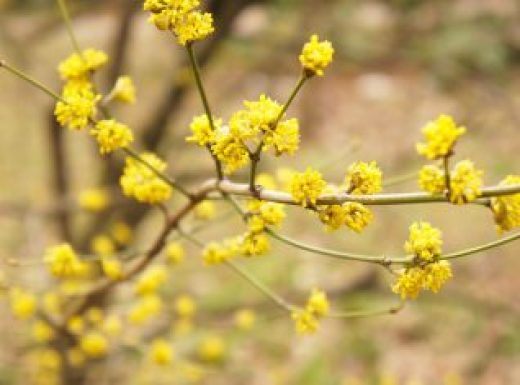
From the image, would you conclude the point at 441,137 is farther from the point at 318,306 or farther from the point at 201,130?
the point at 318,306

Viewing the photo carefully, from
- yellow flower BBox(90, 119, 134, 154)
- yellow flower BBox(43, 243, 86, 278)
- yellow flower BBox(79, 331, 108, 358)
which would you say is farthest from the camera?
yellow flower BBox(79, 331, 108, 358)

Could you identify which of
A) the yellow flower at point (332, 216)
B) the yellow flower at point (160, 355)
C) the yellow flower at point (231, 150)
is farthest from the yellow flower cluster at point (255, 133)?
the yellow flower at point (160, 355)

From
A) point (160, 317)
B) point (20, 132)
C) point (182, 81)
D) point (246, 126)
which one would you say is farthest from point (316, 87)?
point (246, 126)

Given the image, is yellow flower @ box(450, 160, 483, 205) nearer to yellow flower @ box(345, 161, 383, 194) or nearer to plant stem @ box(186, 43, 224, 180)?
yellow flower @ box(345, 161, 383, 194)

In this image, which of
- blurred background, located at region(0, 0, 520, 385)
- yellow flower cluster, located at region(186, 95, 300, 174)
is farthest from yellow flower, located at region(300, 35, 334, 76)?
blurred background, located at region(0, 0, 520, 385)

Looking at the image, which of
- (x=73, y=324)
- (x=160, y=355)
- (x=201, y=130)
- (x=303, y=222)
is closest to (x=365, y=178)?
(x=201, y=130)

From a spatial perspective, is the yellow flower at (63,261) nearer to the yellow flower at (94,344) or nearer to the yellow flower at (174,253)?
the yellow flower at (174,253)
